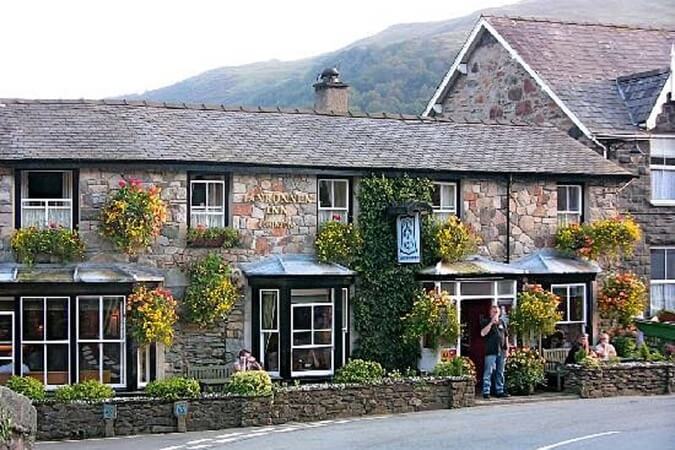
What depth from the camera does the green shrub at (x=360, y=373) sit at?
24.7 metres

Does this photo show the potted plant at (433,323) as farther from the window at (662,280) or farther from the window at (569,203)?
the window at (662,280)

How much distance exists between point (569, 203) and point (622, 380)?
5137mm

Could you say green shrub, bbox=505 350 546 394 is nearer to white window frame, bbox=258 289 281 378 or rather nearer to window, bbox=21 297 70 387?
white window frame, bbox=258 289 281 378

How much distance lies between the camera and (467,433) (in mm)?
20719

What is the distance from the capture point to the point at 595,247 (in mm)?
29734

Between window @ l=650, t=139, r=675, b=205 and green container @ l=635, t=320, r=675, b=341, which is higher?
window @ l=650, t=139, r=675, b=205

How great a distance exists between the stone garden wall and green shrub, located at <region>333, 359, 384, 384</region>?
0.41m

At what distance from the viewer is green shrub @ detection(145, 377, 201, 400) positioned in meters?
22.8

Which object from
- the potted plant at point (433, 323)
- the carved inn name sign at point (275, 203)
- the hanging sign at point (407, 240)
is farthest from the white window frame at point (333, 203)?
the potted plant at point (433, 323)

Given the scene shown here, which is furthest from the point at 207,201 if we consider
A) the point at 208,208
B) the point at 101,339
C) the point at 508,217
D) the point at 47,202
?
the point at 508,217

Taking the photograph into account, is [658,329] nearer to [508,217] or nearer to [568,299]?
[568,299]

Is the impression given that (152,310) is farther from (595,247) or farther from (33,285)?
(595,247)

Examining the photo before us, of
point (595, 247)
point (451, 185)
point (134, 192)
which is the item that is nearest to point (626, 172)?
point (595, 247)

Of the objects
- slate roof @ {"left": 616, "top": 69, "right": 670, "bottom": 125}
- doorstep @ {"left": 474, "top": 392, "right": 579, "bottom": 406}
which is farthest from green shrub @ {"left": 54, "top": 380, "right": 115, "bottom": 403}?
slate roof @ {"left": 616, "top": 69, "right": 670, "bottom": 125}
